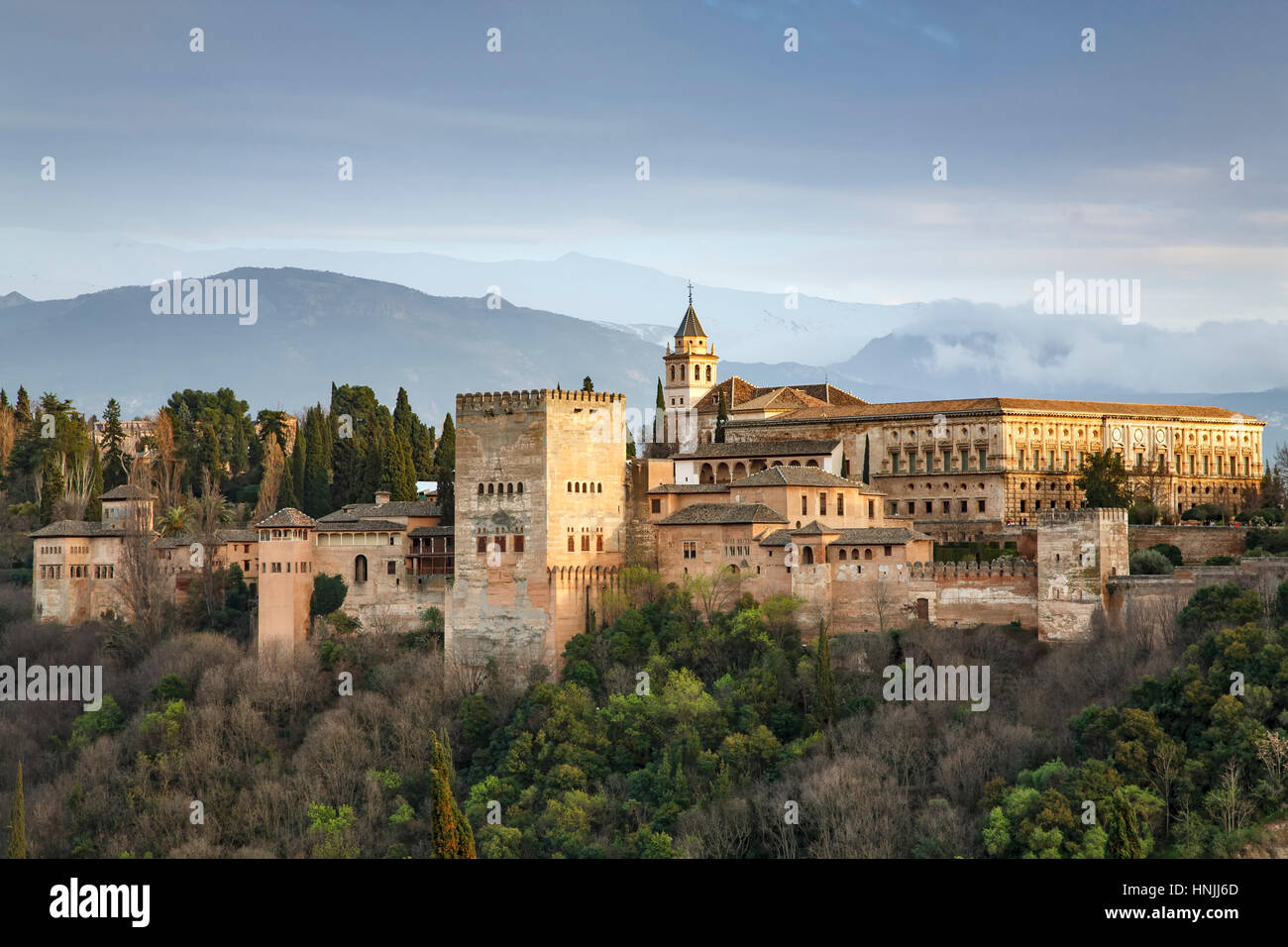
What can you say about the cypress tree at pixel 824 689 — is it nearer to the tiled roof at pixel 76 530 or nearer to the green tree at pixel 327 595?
the green tree at pixel 327 595

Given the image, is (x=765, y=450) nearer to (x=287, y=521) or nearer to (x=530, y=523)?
(x=530, y=523)

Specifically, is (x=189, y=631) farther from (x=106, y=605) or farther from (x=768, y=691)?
(x=768, y=691)

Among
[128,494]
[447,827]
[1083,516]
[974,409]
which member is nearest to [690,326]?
[974,409]

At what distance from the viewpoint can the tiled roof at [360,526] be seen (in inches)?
1944

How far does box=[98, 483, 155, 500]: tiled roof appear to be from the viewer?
5644 cm

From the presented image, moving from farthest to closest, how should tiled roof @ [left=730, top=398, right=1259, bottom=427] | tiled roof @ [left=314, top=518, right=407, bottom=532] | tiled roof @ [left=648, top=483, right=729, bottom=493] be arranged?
tiled roof @ [left=730, top=398, right=1259, bottom=427] → tiled roof @ [left=314, top=518, right=407, bottom=532] → tiled roof @ [left=648, top=483, right=729, bottom=493]

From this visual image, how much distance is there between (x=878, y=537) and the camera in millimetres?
44281

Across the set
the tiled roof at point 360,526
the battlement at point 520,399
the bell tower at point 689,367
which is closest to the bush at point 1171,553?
the battlement at point 520,399

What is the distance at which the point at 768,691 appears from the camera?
41.3 metres

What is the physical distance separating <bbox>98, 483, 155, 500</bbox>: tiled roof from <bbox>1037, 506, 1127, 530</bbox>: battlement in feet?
95.8

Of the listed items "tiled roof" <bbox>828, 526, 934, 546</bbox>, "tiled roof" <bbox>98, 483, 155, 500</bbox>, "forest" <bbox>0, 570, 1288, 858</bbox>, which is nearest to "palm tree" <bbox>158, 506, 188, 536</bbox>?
"tiled roof" <bbox>98, 483, 155, 500</bbox>

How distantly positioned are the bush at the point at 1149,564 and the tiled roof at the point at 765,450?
13.2m

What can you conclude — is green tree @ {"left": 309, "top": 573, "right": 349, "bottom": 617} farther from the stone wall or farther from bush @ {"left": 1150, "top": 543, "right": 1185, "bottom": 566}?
bush @ {"left": 1150, "top": 543, "right": 1185, "bottom": 566}

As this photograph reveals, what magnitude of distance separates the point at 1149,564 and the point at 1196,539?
489 cm
